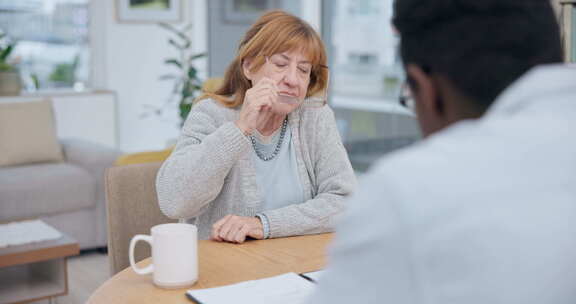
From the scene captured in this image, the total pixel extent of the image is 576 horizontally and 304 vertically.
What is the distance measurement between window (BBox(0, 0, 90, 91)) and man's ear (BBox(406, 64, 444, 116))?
14.7 feet

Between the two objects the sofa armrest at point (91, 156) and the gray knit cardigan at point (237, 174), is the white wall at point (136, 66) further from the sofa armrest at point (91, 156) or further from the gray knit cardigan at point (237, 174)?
the gray knit cardigan at point (237, 174)

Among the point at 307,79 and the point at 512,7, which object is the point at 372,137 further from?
the point at 512,7

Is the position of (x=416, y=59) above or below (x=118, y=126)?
above

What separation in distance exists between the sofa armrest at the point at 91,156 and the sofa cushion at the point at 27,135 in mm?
88

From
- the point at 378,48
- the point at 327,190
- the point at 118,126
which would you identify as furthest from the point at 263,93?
the point at 118,126

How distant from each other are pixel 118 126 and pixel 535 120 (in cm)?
468

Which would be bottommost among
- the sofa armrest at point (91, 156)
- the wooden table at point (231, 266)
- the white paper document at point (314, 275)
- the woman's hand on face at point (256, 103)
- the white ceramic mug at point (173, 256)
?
the sofa armrest at point (91, 156)

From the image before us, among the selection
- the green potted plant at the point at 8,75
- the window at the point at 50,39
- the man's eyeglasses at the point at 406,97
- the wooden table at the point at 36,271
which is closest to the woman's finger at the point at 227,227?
the man's eyeglasses at the point at 406,97

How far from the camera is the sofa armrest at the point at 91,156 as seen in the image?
376 centimetres

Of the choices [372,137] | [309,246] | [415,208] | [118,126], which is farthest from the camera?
[118,126]

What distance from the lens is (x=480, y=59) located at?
→ 61 cm

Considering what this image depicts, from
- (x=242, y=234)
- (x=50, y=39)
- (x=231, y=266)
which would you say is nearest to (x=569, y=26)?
(x=242, y=234)

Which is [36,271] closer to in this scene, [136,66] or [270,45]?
[270,45]

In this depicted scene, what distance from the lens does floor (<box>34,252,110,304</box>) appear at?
2971mm
